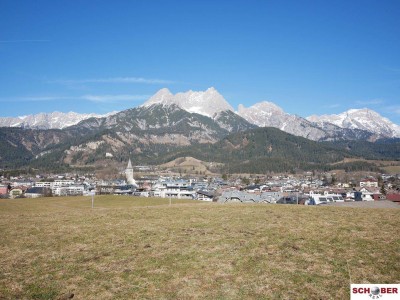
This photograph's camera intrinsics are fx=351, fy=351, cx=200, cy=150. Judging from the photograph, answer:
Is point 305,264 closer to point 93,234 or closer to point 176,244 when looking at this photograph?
point 176,244

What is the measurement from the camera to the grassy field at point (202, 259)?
13016 millimetres

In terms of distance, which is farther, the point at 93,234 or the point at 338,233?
the point at 93,234

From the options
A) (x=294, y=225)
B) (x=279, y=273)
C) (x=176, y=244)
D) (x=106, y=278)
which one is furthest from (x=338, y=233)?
(x=106, y=278)

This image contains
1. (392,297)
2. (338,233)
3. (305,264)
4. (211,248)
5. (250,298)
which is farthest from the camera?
(338,233)

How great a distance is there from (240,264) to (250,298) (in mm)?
3275

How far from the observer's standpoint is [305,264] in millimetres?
15125

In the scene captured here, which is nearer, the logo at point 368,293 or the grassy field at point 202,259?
the logo at point 368,293

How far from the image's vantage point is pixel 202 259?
16.2m

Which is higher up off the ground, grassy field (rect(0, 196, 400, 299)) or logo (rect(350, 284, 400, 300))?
logo (rect(350, 284, 400, 300))

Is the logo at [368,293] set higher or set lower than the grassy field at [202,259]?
higher

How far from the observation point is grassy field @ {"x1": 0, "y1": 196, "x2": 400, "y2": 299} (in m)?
13.0

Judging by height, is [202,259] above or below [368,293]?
below

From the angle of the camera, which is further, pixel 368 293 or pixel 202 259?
pixel 202 259

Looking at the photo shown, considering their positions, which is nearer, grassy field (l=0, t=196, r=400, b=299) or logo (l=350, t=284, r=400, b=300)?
logo (l=350, t=284, r=400, b=300)
